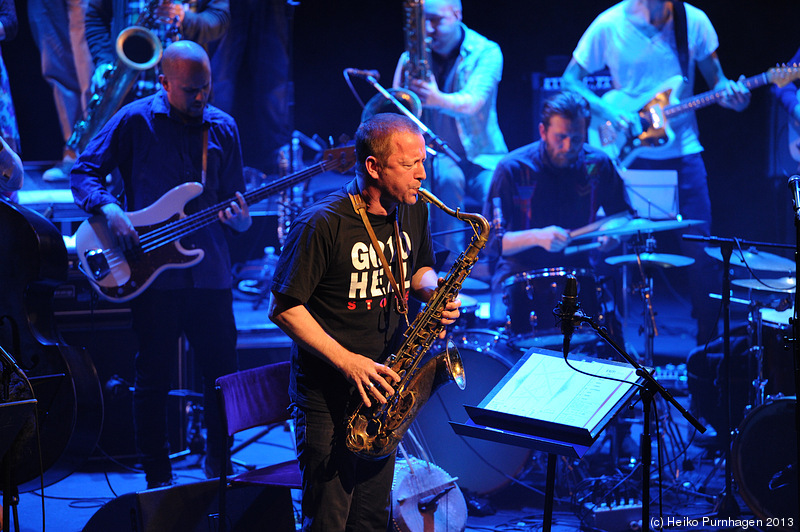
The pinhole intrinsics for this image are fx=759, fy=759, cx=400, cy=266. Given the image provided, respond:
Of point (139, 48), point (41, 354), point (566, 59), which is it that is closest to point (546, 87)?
point (566, 59)

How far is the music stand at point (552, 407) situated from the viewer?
2719mm

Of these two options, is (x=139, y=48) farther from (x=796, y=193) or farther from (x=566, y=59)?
(x=796, y=193)

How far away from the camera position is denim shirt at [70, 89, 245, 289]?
4.58m

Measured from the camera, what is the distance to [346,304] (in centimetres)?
288

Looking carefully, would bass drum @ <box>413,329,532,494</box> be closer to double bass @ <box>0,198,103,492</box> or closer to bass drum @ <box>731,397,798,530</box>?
bass drum @ <box>731,397,798,530</box>

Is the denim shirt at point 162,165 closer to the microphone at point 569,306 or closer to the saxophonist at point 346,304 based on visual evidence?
the saxophonist at point 346,304

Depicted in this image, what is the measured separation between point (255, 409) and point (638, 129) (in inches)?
160

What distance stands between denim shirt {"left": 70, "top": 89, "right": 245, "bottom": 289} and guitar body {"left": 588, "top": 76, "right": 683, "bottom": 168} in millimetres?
3092

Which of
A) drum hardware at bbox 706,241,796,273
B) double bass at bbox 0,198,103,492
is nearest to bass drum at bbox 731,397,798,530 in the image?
drum hardware at bbox 706,241,796,273

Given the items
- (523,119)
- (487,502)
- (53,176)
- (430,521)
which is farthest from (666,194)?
(53,176)

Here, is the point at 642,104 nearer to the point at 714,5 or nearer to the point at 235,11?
the point at 714,5

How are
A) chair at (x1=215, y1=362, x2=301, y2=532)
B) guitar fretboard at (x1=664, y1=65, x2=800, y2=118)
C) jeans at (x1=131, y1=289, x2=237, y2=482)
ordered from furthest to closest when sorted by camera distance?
guitar fretboard at (x1=664, y1=65, x2=800, y2=118) → jeans at (x1=131, y1=289, x2=237, y2=482) → chair at (x1=215, y1=362, x2=301, y2=532)

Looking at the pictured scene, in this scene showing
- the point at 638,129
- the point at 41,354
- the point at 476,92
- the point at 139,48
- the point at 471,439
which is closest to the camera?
the point at 41,354

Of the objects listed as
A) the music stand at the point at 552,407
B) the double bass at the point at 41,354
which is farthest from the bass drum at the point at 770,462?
the double bass at the point at 41,354
